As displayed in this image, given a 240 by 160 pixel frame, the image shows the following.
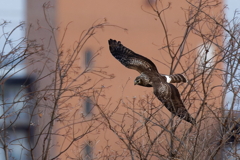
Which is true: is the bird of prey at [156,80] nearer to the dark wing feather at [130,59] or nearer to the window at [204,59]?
the dark wing feather at [130,59]

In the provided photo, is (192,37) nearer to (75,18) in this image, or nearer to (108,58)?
(108,58)

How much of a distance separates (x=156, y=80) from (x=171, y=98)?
1.13 feet

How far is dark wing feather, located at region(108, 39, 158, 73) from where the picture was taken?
429cm

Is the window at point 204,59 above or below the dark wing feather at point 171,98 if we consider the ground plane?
above

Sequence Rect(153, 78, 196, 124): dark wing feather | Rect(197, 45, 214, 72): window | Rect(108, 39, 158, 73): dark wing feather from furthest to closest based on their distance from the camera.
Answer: Rect(108, 39, 158, 73): dark wing feather < Rect(153, 78, 196, 124): dark wing feather < Rect(197, 45, 214, 72): window

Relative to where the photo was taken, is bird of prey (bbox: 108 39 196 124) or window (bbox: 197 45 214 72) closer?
window (bbox: 197 45 214 72)

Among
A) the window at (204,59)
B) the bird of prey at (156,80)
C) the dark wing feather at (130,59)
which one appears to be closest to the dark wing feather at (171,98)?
the bird of prey at (156,80)

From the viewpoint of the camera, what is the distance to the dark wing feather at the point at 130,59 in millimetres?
4293

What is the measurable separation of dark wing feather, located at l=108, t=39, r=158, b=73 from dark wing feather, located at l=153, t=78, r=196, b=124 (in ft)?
0.78

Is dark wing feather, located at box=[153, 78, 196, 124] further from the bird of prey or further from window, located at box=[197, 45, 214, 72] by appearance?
window, located at box=[197, 45, 214, 72]

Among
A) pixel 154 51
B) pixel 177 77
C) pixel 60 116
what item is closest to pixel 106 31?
pixel 154 51

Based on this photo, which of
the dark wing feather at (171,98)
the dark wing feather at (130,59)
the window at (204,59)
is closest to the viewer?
the window at (204,59)

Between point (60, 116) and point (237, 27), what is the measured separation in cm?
227

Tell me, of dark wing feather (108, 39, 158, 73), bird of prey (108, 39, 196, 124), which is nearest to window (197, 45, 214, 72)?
bird of prey (108, 39, 196, 124)
